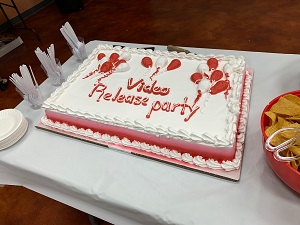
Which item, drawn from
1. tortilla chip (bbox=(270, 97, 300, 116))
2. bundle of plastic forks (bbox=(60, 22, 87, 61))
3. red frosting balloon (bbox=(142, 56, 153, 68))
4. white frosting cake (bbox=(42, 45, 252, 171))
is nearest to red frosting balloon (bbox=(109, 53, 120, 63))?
white frosting cake (bbox=(42, 45, 252, 171))

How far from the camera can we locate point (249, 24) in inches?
113

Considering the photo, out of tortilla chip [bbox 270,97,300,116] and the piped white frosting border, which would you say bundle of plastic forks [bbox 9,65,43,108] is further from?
tortilla chip [bbox 270,97,300,116]

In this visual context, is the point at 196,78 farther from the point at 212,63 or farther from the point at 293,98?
the point at 293,98

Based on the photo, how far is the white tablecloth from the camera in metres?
0.73

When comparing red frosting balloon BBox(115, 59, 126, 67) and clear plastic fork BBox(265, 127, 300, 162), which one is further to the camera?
red frosting balloon BBox(115, 59, 126, 67)

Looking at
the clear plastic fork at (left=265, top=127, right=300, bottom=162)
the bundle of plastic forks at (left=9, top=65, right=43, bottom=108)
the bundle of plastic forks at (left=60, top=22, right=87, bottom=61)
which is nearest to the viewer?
the clear plastic fork at (left=265, top=127, right=300, bottom=162)

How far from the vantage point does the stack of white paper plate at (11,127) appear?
1.02 meters

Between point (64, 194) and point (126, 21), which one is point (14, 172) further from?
point (126, 21)

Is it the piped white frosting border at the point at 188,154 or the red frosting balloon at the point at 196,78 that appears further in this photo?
the red frosting balloon at the point at 196,78

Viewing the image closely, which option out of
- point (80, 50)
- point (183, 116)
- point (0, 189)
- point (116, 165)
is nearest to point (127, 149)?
point (116, 165)

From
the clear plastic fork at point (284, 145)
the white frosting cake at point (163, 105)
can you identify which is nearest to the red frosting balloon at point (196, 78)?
the white frosting cake at point (163, 105)

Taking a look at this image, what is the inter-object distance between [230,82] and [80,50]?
0.77 meters

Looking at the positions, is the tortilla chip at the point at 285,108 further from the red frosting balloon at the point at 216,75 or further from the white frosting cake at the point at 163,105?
the red frosting balloon at the point at 216,75

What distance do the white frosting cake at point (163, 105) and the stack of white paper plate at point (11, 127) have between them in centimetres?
8
